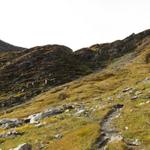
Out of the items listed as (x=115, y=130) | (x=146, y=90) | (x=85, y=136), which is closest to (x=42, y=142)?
(x=85, y=136)

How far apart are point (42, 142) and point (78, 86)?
102 metres

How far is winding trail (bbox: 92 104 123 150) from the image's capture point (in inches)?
2330

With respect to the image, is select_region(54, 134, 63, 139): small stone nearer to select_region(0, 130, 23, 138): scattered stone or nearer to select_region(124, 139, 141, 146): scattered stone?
select_region(0, 130, 23, 138): scattered stone

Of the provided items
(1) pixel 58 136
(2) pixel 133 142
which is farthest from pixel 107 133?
(1) pixel 58 136

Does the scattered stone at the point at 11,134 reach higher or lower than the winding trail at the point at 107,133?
lower

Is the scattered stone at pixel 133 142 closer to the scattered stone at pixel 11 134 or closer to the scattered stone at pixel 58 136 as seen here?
the scattered stone at pixel 58 136

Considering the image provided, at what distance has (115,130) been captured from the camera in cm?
6500

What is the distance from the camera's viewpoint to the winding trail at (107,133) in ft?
194

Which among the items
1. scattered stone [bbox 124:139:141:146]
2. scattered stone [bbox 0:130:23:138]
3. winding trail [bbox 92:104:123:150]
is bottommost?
scattered stone [bbox 0:130:23:138]

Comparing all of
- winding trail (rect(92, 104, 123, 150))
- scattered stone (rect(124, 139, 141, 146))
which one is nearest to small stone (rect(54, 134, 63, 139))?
winding trail (rect(92, 104, 123, 150))

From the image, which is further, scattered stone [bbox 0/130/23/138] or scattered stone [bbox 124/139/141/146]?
scattered stone [bbox 0/130/23/138]

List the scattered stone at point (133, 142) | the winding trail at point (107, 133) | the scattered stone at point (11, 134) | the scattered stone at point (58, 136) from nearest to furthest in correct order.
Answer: the scattered stone at point (133, 142)
the winding trail at point (107, 133)
the scattered stone at point (58, 136)
the scattered stone at point (11, 134)

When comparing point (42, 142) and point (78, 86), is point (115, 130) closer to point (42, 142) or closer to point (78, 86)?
point (42, 142)

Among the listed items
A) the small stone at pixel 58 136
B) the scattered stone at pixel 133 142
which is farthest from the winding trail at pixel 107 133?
the small stone at pixel 58 136
